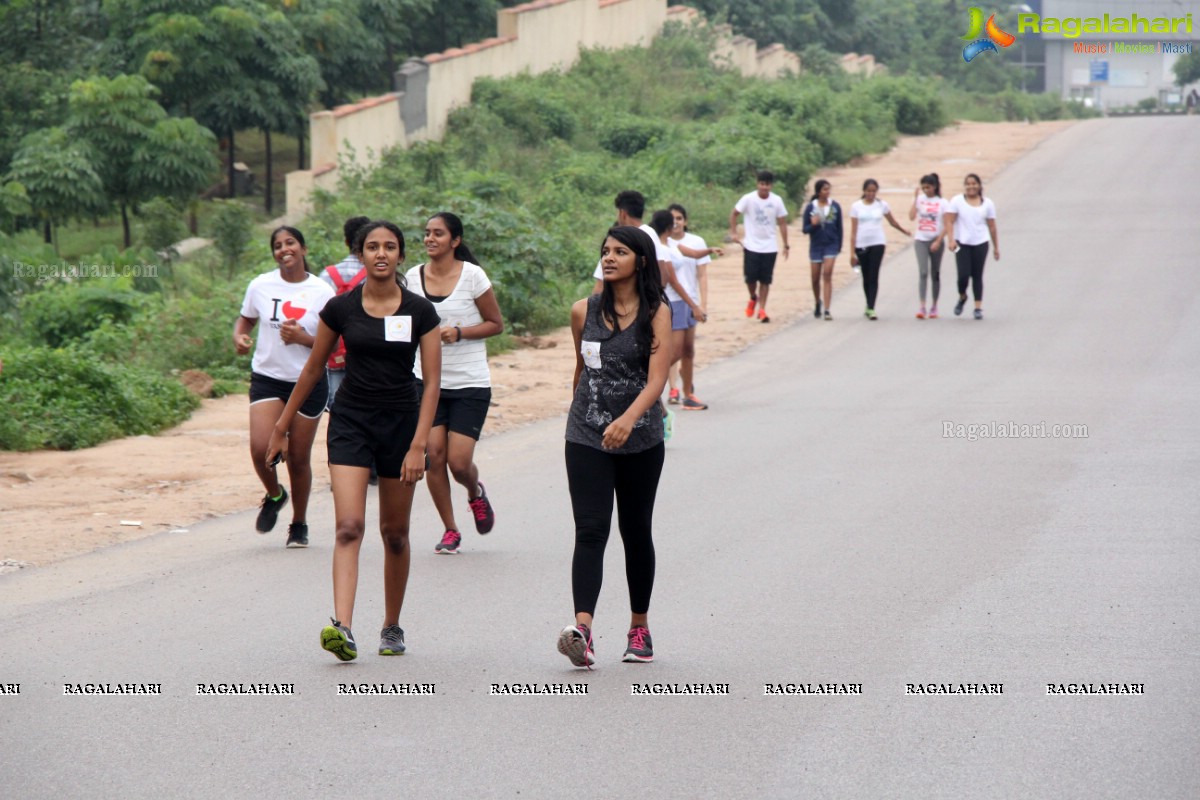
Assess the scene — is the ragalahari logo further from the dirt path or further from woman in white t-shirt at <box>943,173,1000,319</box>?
woman in white t-shirt at <box>943,173,1000,319</box>

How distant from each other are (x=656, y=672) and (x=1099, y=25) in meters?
81.4

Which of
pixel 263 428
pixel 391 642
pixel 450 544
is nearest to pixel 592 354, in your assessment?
pixel 391 642

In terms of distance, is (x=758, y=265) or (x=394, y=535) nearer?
(x=394, y=535)

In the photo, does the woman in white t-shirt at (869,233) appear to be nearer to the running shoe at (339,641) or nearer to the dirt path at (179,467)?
the dirt path at (179,467)

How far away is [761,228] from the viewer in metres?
19.0

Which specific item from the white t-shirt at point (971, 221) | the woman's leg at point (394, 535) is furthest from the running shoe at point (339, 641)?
the white t-shirt at point (971, 221)

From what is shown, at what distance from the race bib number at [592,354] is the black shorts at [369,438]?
863 mm

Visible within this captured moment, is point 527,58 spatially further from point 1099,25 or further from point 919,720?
point 1099,25

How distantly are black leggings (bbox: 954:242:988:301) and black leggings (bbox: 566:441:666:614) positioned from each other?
46.5ft

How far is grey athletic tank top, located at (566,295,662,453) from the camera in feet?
20.4

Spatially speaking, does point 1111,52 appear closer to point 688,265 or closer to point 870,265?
point 870,265

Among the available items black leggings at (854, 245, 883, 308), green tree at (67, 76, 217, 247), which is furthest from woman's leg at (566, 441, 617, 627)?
green tree at (67, 76, 217, 247)

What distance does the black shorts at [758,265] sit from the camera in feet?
63.6

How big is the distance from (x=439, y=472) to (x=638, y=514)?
247 centimetres
